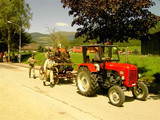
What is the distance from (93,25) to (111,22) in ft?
4.48

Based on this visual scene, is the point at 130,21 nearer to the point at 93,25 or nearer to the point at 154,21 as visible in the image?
the point at 154,21

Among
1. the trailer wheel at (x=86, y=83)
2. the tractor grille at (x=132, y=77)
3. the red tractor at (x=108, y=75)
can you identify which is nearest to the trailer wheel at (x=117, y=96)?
the red tractor at (x=108, y=75)

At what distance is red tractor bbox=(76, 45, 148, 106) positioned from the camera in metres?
6.24

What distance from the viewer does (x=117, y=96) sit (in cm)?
605

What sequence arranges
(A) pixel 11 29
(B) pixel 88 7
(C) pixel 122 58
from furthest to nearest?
(A) pixel 11 29
(C) pixel 122 58
(B) pixel 88 7

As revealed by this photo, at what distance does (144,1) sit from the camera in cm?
952

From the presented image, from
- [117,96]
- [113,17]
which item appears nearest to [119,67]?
[117,96]

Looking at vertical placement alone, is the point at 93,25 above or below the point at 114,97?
above

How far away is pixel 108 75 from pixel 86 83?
3.99ft

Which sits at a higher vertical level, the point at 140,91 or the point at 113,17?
the point at 113,17

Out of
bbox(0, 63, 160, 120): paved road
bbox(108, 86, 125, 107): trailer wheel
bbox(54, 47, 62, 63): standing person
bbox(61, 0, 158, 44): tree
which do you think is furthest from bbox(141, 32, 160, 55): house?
bbox(108, 86, 125, 107): trailer wheel

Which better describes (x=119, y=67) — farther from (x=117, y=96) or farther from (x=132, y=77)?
(x=117, y=96)

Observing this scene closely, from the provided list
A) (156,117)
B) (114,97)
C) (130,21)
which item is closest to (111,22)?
(130,21)

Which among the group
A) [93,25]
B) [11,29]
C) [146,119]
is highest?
[11,29]
